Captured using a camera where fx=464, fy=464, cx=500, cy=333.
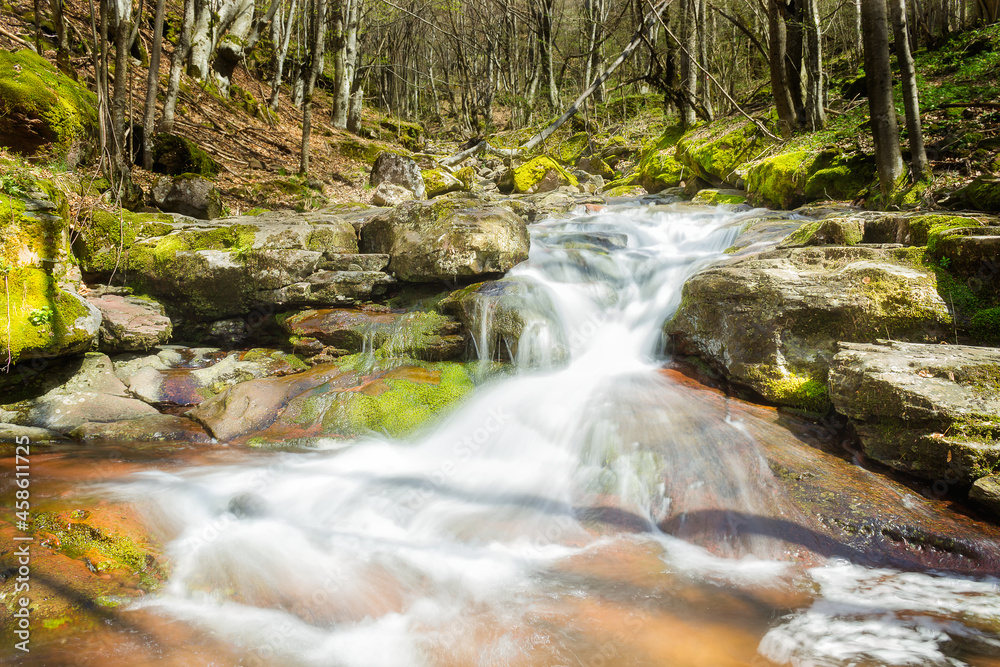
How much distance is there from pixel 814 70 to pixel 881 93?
14.6 feet

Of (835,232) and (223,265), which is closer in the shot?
(835,232)

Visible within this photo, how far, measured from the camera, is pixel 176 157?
958 cm

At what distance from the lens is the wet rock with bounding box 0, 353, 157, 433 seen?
4898mm

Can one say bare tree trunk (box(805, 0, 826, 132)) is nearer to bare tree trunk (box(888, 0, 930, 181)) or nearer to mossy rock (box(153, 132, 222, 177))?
bare tree trunk (box(888, 0, 930, 181))

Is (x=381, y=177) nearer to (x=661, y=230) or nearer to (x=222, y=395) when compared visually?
(x=661, y=230)

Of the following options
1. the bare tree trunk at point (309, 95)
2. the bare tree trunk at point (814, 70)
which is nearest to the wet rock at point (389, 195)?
the bare tree trunk at point (309, 95)

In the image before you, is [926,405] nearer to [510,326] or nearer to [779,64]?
[510,326]

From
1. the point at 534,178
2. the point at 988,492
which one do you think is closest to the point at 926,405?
the point at 988,492

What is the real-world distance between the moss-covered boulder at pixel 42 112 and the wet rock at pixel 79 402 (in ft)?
11.6

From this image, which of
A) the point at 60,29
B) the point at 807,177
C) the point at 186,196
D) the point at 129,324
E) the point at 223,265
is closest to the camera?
the point at 129,324

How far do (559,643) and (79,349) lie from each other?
569 centimetres

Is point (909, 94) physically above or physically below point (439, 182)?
below

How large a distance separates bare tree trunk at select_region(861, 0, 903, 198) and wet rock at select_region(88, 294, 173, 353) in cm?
1031

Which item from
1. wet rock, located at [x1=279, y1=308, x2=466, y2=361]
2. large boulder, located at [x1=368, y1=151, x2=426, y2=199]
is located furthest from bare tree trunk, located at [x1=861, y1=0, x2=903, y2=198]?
large boulder, located at [x1=368, y1=151, x2=426, y2=199]
